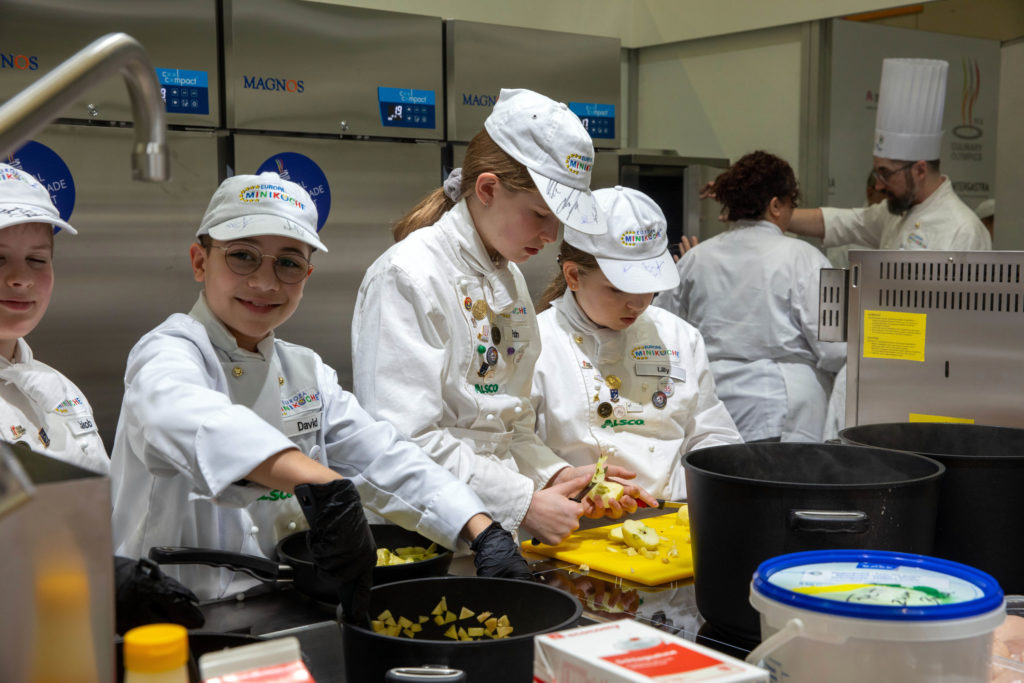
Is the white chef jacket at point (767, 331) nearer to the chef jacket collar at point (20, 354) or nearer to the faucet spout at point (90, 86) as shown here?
the chef jacket collar at point (20, 354)

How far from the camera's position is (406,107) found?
10.7 ft

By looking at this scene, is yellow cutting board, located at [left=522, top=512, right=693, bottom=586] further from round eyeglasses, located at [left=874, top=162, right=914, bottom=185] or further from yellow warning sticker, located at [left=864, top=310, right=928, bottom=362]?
round eyeglasses, located at [left=874, top=162, right=914, bottom=185]

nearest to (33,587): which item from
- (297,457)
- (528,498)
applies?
(297,457)

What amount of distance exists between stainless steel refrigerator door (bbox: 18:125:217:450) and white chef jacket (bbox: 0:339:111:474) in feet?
2.80

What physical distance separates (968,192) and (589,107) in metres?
1.89

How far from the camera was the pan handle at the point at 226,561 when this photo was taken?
1114mm

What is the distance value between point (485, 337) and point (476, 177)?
286 mm

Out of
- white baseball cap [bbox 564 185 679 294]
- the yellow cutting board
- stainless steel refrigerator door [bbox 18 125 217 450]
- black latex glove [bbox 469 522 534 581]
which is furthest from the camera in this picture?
stainless steel refrigerator door [bbox 18 125 217 450]

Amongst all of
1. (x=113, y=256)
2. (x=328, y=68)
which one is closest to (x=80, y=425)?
(x=113, y=256)

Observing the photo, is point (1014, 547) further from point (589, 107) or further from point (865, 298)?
point (589, 107)

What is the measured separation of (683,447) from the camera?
235 centimetres

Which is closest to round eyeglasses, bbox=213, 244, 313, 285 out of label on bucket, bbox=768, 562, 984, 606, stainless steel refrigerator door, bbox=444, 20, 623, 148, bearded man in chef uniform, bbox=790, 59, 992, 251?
label on bucket, bbox=768, 562, 984, 606

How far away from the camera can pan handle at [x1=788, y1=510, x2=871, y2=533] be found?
37.9 inches

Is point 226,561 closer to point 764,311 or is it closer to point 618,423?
point 618,423
